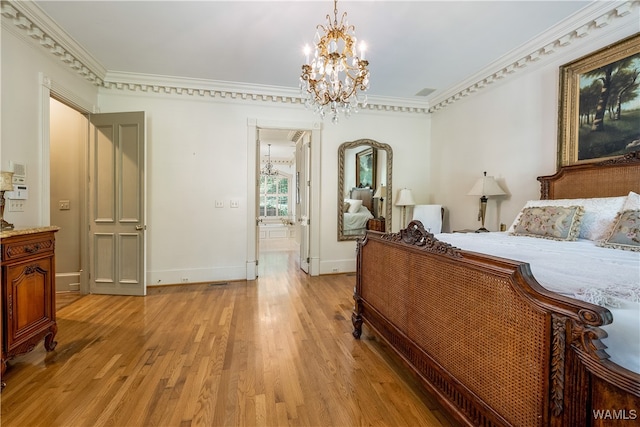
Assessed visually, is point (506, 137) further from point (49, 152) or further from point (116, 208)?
point (49, 152)

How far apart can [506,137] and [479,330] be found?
3.06 m

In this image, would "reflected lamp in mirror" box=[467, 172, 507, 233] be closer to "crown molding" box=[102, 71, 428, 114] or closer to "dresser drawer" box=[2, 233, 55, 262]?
"crown molding" box=[102, 71, 428, 114]

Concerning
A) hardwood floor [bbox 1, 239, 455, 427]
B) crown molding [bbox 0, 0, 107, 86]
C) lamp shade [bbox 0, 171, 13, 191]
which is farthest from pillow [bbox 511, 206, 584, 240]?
crown molding [bbox 0, 0, 107, 86]

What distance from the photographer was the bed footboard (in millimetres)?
810

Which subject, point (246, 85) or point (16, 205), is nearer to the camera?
point (16, 205)

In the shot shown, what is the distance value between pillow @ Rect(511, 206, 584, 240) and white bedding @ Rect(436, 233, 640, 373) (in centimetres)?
16

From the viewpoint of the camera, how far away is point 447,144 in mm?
4516

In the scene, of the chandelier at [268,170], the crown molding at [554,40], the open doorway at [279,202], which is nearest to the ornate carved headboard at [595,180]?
the crown molding at [554,40]

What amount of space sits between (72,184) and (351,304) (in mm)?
3839

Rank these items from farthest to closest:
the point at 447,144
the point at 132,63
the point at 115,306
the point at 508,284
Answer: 1. the point at 447,144
2. the point at 132,63
3. the point at 115,306
4. the point at 508,284

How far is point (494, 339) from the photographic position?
1158mm

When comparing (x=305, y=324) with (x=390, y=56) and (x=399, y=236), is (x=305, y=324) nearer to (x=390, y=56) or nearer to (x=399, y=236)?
(x=399, y=236)

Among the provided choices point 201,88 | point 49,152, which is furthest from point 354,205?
point 49,152

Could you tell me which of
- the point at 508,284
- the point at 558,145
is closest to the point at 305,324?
the point at 508,284
